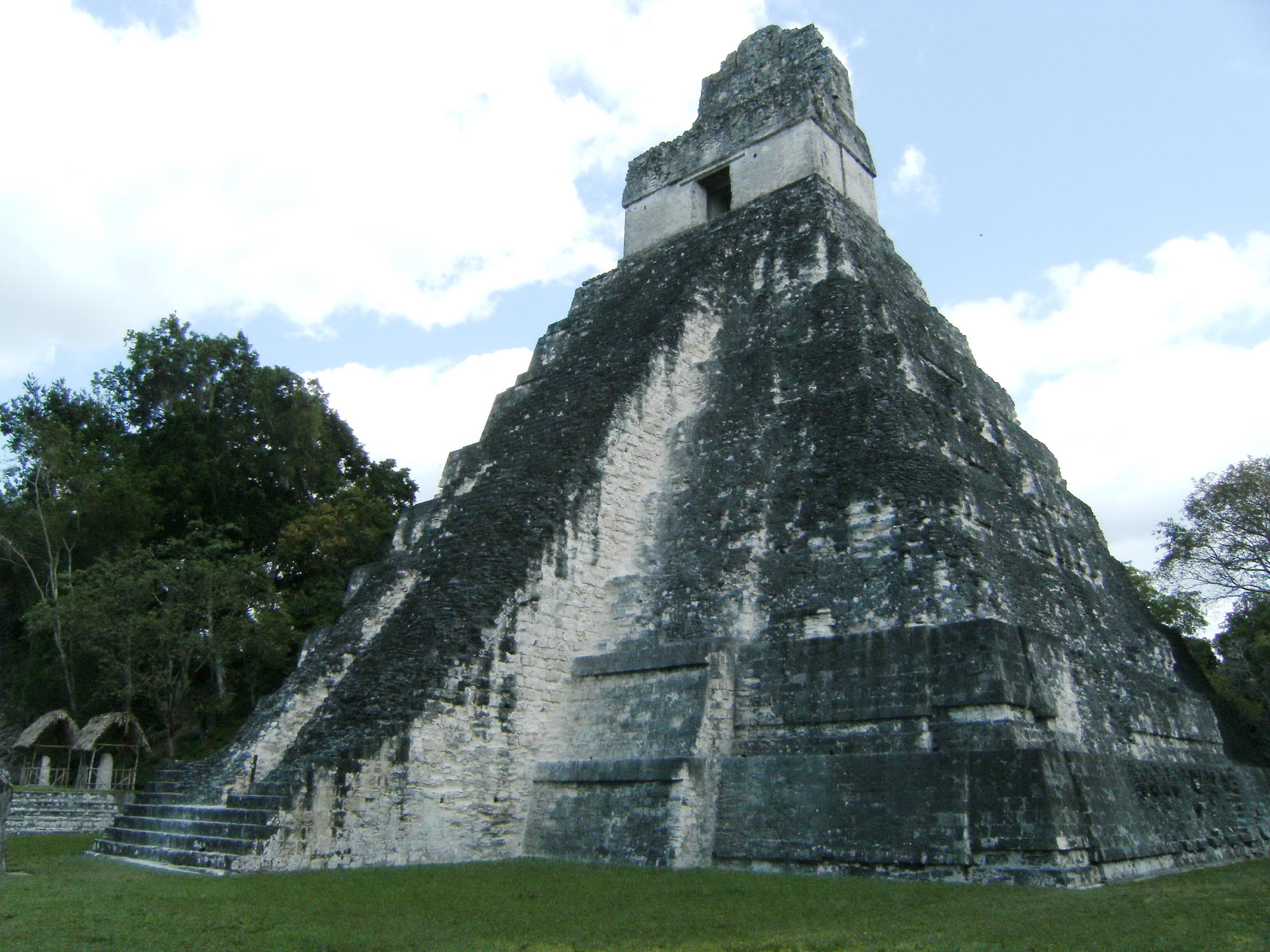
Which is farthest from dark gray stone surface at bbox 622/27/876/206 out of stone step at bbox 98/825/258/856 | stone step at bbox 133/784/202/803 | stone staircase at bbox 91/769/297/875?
stone step at bbox 98/825/258/856

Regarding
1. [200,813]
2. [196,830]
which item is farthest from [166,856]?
[200,813]

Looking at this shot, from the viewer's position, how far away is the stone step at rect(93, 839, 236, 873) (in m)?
7.43

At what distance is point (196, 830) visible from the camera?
8281 millimetres

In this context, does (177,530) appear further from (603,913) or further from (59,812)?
(603,913)

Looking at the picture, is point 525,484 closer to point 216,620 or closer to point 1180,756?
point 1180,756

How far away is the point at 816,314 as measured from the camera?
1141 centimetres

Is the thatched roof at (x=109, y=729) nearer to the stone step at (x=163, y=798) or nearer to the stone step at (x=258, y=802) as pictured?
the stone step at (x=163, y=798)

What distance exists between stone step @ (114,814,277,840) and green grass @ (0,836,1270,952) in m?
0.46

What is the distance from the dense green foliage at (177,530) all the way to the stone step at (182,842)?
11747 mm

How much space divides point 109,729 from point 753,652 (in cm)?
1678

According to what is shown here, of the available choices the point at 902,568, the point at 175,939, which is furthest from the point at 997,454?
the point at 175,939

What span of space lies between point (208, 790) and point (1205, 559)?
66.1 feet

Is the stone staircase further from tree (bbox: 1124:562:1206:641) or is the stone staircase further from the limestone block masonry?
tree (bbox: 1124:562:1206:641)

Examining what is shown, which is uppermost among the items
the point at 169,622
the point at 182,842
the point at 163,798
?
the point at 169,622
